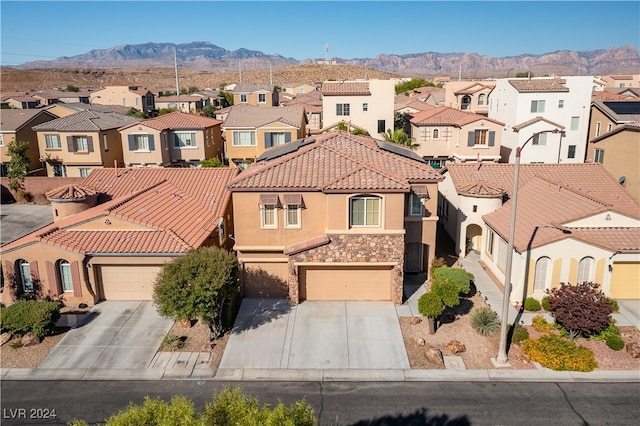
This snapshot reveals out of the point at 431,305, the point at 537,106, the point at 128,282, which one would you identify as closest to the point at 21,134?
the point at 128,282

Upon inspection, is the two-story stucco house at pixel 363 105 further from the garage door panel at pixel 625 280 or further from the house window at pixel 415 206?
the garage door panel at pixel 625 280

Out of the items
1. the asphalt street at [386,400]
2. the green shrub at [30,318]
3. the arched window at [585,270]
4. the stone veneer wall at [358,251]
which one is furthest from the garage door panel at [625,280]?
the green shrub at [30,318]

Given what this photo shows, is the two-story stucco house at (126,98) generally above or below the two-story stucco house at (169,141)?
above

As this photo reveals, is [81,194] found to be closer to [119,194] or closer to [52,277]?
[119,194]

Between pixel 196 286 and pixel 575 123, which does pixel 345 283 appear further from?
pixel 575 123

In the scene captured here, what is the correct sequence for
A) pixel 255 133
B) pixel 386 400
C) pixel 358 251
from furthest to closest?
pixel 255 133
pixel 358 251
pixel 386 400
